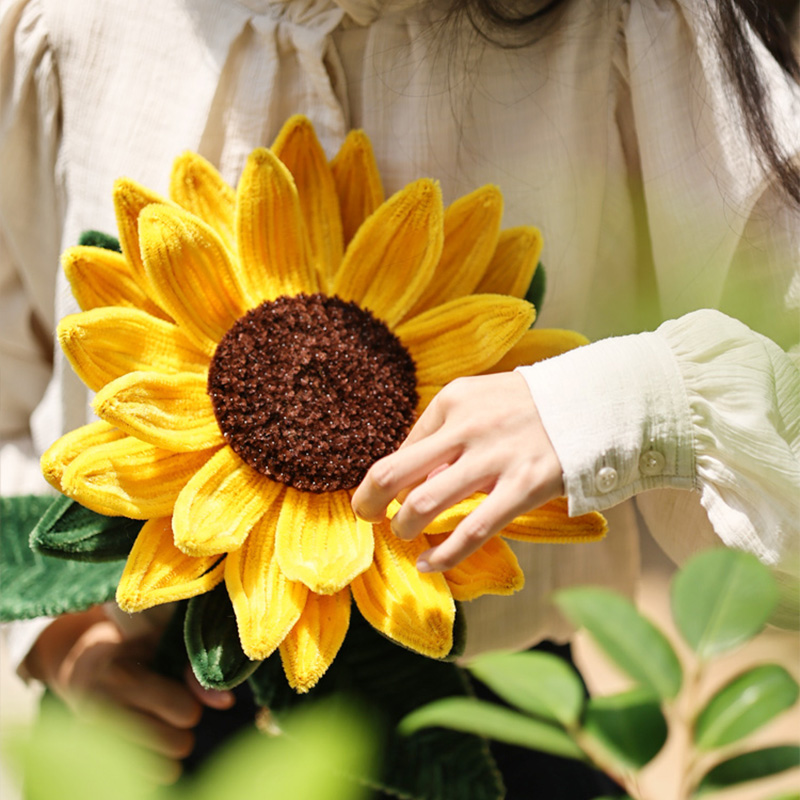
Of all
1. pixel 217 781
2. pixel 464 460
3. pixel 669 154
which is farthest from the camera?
pixel 669 154

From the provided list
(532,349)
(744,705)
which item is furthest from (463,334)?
(744,705)

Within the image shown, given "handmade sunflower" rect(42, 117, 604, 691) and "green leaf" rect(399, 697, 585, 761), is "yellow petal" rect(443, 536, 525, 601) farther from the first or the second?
"green leaf" rect(399, 697, 585, 761)

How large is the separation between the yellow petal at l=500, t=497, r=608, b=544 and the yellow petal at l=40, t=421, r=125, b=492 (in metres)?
0.22

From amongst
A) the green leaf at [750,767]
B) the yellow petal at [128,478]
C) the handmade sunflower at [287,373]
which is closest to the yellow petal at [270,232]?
the handmade sunflower at [287,373]

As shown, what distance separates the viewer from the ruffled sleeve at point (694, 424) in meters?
0.37

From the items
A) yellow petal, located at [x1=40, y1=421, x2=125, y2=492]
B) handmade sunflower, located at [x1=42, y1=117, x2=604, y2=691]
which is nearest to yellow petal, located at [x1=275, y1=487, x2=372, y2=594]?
handmade sunflower, located at [x1=42, y1=117, x2=604, y2=691]

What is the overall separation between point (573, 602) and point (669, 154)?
34cm

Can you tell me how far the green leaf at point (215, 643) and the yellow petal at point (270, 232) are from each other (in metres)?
0.17

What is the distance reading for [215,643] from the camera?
409 millimetres

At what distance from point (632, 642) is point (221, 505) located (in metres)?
0.23

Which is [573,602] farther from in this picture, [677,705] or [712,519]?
[712,519]

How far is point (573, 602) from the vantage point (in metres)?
0.26

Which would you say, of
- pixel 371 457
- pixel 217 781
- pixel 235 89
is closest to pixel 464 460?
pixel 371 457

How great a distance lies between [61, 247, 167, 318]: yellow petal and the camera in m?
0.42
